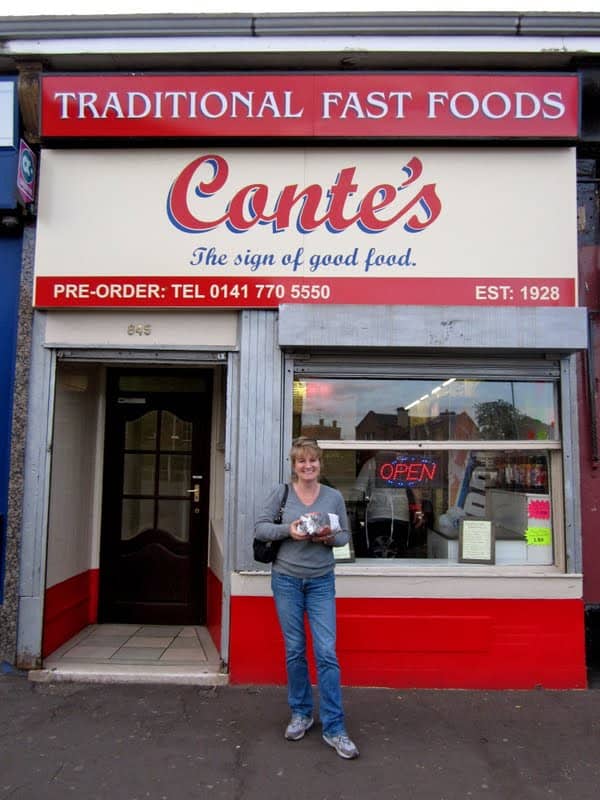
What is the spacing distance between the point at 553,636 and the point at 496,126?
3.85 m

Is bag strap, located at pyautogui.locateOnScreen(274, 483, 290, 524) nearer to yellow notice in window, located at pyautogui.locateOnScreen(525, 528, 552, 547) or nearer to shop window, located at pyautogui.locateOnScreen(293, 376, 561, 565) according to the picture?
shop window, located at pyautogui.locateOnScreen(293, 376, 561, 565)

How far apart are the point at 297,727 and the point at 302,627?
592 millimetres

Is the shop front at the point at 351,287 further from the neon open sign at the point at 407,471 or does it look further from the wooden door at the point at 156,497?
the wooden door at the point at 156,497

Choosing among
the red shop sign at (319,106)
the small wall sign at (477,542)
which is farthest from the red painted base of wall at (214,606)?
the red shop sign at (319,106)

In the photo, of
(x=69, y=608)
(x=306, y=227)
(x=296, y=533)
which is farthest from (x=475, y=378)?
(x=69, y=608)

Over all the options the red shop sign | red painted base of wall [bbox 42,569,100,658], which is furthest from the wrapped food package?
the red shop sign

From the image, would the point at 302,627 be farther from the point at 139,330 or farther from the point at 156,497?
the point at 156,497

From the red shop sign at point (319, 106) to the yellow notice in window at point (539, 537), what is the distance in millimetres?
3060

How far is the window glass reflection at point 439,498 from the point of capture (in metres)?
4.64

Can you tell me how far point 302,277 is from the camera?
4.53 meters

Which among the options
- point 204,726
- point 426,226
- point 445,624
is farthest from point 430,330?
point 204,726

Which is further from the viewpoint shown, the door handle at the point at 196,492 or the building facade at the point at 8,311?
the door handle at the point at 196,492

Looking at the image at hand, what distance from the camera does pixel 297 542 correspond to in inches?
135

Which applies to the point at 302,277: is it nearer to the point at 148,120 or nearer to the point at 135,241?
the point at 135,241
